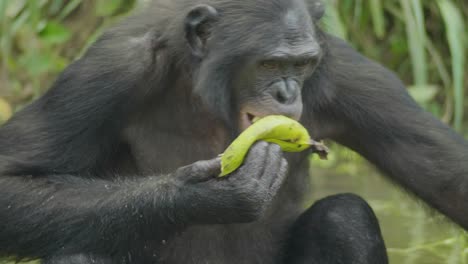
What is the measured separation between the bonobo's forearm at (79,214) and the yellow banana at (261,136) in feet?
1.37

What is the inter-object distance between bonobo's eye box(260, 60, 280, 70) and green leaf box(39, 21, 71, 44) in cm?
399

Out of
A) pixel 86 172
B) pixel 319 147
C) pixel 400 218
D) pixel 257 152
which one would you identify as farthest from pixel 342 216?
pixel 400 218

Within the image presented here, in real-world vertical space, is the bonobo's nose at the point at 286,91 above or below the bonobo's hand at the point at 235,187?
above

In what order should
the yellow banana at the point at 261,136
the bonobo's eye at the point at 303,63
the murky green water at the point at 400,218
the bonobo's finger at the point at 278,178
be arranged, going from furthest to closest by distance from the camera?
1. the murky green water at the point at 400,218
2. the bonobo's eye at the point at 303,63
3. the bonobo's finger at the point at 278,178
4. the yellow banana at the point at 261,136

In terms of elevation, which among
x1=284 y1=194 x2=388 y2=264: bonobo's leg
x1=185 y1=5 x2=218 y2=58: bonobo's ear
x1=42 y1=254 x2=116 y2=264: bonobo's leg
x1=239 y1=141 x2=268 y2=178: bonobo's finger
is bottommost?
x1=284 y1=194 x2=388 y2=264: bonobo's leg

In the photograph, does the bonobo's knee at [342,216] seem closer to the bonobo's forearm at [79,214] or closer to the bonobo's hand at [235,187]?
the bonobo's hand at [235,187]

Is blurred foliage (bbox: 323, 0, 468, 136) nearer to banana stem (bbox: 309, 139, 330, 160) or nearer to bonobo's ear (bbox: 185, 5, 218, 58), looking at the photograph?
bonobo's ear (bbox: 185, 5, 218, 58)

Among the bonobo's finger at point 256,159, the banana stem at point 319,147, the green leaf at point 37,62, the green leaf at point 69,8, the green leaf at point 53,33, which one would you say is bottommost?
the green leaf at point 37,62

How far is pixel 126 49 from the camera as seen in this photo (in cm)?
554

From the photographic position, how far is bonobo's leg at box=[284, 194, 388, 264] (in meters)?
5.71

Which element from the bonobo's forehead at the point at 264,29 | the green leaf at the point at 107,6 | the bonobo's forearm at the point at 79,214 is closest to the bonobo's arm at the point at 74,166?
the bonobo's forearm at the point at 79,214

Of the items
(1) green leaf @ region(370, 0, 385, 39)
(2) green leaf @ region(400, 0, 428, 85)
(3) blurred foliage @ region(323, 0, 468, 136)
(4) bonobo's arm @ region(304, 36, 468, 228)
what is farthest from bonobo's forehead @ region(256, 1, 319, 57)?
(1) green leaf @ region(370, 0, 385, 39)

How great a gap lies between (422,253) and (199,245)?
192 cm

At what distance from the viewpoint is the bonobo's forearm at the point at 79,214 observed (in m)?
5.24
